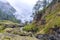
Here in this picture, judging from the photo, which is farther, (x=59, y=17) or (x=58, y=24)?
(x=59, y=17)

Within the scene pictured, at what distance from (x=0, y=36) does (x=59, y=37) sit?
59.1 metres

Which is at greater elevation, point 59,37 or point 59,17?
point 59,17

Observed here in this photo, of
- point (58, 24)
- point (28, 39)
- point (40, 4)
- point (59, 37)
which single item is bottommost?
point (28, 39)

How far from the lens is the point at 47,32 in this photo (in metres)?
92.3

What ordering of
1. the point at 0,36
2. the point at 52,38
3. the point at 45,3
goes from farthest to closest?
the point at 45,3 → the point at 52,38 → the point at 0,36

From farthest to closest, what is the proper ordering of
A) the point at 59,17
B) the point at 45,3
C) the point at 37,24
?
the point at 45,3, the point at 37,24, the point at 59,17

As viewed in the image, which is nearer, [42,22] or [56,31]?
[56,31]

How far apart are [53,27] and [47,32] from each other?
16.0 feet

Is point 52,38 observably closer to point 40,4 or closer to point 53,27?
point 53,27

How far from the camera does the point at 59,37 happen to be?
81625 millimetres

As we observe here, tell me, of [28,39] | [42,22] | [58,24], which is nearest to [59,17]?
[58,24]

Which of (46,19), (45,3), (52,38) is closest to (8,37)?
(52,38)

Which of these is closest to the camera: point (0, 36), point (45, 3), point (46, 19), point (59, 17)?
point (0, 36)

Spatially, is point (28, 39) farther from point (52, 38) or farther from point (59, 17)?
point (59, 17)
